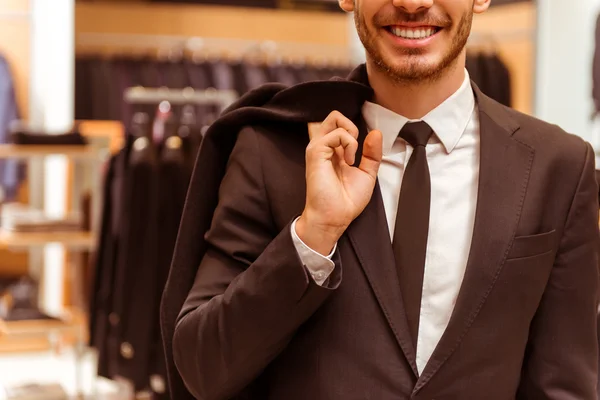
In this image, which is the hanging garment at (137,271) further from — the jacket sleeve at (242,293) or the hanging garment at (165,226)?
the jacket sleeve at (242,293)

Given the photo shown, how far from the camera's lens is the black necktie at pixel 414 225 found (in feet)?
4.55

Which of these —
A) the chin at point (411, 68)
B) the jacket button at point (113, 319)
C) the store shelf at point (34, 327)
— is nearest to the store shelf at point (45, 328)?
the store shelf at point (34, 327)

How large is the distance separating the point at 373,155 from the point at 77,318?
11.3ft

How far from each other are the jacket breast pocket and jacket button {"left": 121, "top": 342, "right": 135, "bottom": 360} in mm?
2570

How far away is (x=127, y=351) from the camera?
3.74 meters

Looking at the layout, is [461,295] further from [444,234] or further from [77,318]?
[77,318]

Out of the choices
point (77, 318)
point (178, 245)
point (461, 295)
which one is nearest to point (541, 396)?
point (461, 295)

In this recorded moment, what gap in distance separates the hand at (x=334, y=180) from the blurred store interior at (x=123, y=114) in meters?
2.35

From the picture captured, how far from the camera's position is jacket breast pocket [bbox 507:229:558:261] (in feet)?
4.56

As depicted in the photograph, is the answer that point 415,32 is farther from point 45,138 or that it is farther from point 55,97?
point 55,97

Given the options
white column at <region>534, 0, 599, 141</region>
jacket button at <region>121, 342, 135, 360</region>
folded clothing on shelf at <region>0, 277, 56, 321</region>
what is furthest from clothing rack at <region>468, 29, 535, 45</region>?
jacket button at <region>121, 342, 135, 360</region>

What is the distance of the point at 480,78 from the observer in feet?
23.0

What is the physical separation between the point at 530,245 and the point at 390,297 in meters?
0.24

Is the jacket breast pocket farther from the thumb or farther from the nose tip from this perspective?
the nose tip
